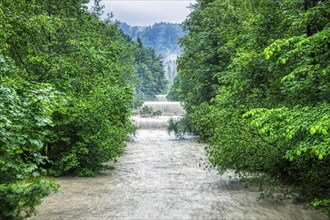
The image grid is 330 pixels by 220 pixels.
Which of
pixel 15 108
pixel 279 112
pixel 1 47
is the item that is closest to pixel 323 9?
pixel 279 112

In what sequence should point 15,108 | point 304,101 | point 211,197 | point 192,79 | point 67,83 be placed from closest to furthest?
point 15,108
point 304,101
point 211,197
point 67,83
point 192,79

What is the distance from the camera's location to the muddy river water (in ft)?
27.7

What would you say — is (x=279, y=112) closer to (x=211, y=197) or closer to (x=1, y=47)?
(x=211, y=197)

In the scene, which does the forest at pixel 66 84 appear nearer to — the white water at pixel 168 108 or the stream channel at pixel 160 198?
the stream channel at pixel 160 198

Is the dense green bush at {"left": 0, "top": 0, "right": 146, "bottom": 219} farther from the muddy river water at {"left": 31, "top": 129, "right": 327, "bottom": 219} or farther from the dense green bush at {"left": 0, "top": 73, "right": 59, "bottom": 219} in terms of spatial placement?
the dense green bush at {"left": 0, "top": 73, "right": 59, "bottom": 219}

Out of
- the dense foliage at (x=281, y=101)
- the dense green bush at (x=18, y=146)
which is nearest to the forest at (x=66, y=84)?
the dense green bush at (x=18, y=146)

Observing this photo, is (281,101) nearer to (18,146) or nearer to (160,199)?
(160,199)

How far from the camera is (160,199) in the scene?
997 cm

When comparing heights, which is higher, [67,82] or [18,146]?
[67,82]

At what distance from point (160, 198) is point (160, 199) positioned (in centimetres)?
13

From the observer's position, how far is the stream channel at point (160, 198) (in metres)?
8.43

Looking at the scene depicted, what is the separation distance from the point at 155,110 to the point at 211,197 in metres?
44.4

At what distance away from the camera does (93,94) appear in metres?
13.5

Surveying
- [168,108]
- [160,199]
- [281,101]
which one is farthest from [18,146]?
[168,108]
